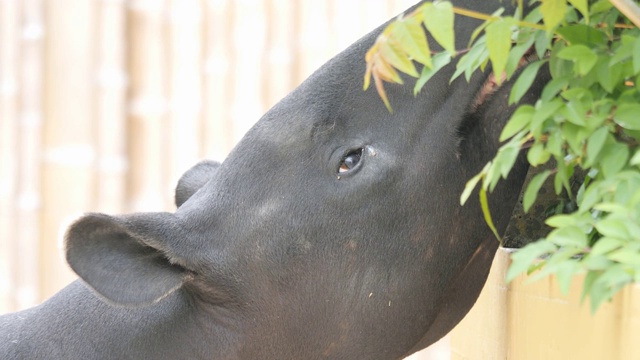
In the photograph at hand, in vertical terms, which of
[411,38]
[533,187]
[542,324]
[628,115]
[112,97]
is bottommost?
[112,97]

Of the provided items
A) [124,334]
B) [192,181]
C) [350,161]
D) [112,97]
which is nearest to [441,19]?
[350,161]

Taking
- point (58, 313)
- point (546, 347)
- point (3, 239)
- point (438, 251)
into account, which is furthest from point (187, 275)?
point (3, 239)

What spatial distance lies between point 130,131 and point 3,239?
0.73 metres

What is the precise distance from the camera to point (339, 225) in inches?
72.2

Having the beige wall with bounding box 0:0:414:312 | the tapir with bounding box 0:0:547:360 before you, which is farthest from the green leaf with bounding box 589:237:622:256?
the beige wall with bounding box 0:0:414:312

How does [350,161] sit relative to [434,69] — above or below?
below

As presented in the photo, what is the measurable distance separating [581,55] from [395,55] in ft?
0.92

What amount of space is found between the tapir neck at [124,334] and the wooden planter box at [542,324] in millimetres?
552

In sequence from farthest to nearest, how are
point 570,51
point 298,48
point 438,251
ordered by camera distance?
point 298,48, point 438,251, point 570,51

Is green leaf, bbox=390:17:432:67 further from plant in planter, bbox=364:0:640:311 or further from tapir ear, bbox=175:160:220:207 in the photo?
tapir ear, bbox=175:160:220:207

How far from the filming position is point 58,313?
1.97 meters

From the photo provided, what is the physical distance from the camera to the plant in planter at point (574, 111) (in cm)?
101

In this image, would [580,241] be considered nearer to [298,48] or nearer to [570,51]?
[570,51]

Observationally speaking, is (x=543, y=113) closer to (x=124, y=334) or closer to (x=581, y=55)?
(x=581, y=55)
